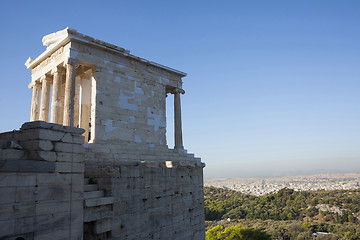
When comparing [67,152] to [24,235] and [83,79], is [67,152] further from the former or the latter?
[83,79]

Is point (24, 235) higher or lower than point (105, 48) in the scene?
lower

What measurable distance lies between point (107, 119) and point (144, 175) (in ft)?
14.4

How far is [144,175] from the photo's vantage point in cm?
1063

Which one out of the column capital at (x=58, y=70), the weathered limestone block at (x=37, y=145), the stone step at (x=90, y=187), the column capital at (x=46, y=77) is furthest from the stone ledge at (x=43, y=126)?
the column capital at (x=46, y=77)

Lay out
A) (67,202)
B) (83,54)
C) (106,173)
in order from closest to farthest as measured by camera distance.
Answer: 1. (67,202)
2. (106,173)
3. (83,54)

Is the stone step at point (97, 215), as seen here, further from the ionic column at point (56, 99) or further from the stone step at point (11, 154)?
the ionic column at point (56, 99)

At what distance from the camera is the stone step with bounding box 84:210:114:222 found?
8139mm

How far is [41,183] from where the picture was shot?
266 inches

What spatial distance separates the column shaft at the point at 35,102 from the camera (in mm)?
16875

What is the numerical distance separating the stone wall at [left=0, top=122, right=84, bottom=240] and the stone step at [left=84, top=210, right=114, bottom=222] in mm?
703

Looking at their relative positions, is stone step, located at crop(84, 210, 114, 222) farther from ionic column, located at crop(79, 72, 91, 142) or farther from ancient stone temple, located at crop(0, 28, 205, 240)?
ionic column, located at crop(79, 72, 91, 142)

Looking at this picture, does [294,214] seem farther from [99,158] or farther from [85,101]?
[99,158]

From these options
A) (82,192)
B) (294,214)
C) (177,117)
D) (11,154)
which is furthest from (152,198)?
(294,214)

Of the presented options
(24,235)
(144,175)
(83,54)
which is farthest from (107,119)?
(24,235)
